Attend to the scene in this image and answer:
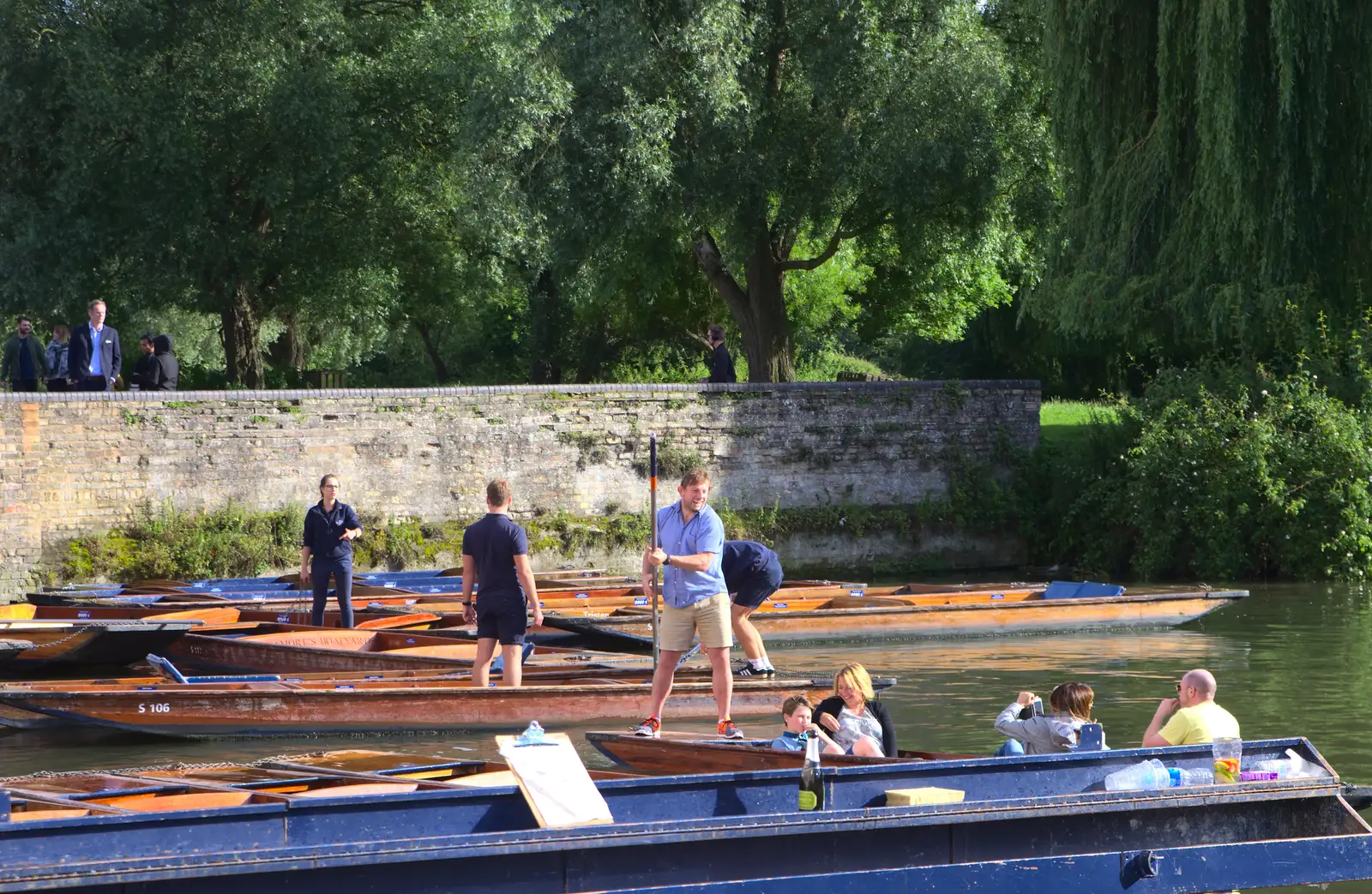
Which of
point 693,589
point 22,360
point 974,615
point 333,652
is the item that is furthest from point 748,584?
point 22,360

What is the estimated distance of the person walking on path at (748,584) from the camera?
10.7m

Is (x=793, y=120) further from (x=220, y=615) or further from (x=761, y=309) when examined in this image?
(x=220, y=615)

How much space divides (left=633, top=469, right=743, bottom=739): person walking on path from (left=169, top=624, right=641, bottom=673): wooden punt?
2796 mm

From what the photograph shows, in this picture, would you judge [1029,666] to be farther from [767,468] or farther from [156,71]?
[156,71]

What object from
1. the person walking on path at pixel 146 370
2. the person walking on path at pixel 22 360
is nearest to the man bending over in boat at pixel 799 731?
the person walking on path at pixel 146 370

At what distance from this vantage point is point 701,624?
8.60 metres

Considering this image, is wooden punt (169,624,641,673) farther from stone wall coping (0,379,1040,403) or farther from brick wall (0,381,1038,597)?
stone wall coping (0,379,1040,403)

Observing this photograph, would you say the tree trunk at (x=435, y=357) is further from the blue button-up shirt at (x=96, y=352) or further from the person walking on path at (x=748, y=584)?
the person walking on path at (x=748, y=584)

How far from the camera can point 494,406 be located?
64.2ft

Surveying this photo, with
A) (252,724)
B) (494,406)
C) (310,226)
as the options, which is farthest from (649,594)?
(310,226)

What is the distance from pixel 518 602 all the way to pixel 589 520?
10690mm

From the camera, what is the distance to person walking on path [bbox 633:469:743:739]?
8.48 m

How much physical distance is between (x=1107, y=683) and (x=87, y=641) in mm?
7289

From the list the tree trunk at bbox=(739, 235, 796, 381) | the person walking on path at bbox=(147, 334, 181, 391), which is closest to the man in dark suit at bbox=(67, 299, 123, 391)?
Answer: the person walking on path at bbox=(147, 334, 181, 391)
